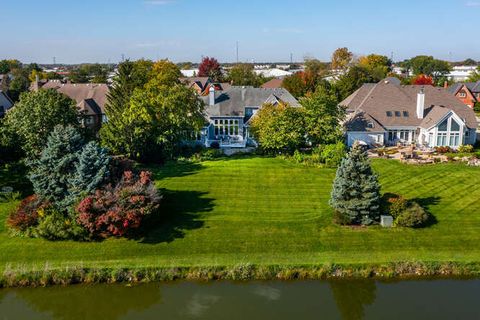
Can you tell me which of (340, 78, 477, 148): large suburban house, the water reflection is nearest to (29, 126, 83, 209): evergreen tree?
the water reflection

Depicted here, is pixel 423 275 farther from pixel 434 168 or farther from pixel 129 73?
pixel 129 73

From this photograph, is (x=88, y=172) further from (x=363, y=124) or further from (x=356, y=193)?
(x=363, y=124)

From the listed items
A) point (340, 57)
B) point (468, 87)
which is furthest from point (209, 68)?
point (468, 87)

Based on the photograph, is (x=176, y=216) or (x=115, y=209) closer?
(x=115, y=209)

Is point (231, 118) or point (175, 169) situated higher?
point (231, 118)

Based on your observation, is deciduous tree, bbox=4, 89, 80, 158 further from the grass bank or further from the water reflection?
the water reflection

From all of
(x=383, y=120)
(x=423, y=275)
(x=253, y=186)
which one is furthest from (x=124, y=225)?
(x=383, y=120)

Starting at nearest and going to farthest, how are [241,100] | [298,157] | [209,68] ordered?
[298,157]
[241,100]
[209,68]
